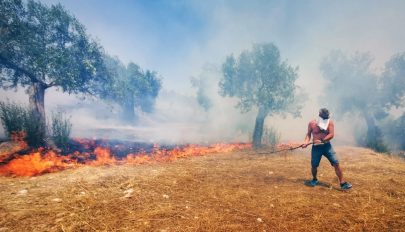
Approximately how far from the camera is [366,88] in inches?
1265

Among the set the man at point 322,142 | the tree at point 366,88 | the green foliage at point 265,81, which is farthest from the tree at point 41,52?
the tree at point 366,88

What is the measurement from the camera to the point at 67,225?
4.70 metres

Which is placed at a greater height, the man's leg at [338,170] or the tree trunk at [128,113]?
the tree trunk at [128,113]

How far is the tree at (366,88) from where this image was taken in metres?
31.4

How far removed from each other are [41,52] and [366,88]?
35.7 m

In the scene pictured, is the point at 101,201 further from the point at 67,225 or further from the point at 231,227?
the point at 231,227

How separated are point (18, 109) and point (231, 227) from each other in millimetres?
12635

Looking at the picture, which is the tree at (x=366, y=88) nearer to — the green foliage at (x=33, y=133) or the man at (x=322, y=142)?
the man at (x=322, y=142)

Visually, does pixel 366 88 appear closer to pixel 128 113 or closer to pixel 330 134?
pixel 330 134

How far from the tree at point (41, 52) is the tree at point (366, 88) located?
104 feet

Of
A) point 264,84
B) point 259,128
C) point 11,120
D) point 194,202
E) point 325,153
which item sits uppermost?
point 264,84

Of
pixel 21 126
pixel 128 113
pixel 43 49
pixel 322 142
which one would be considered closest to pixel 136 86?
pixel 128 113

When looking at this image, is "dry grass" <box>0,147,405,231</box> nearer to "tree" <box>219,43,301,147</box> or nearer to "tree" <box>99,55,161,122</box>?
"tree" <box>219,43,301,147</box>

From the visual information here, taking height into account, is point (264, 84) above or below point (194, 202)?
above
